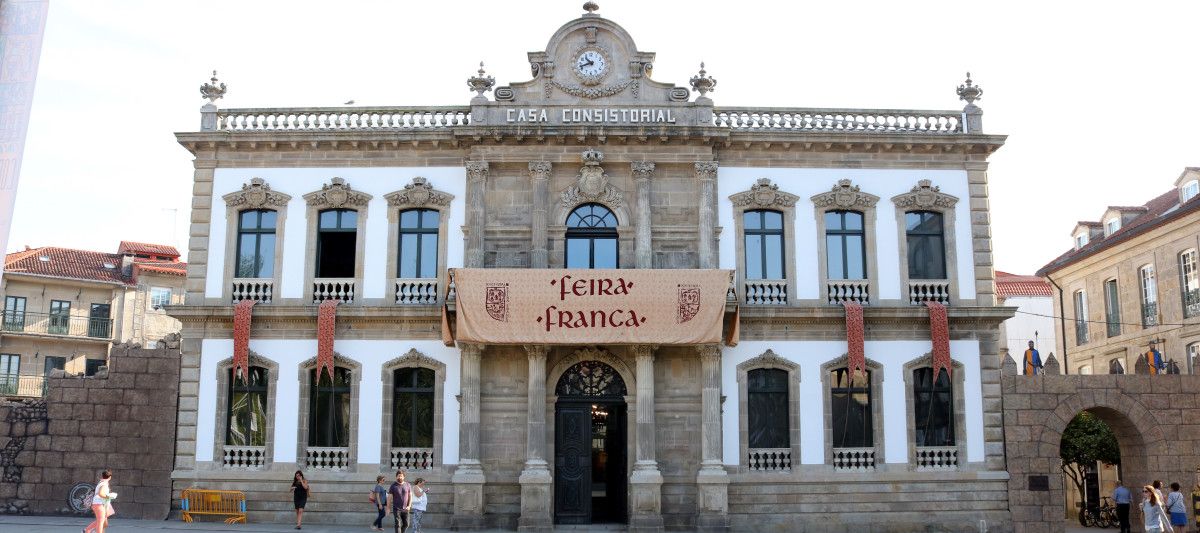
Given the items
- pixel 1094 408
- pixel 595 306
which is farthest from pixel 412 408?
pixel 1094 408

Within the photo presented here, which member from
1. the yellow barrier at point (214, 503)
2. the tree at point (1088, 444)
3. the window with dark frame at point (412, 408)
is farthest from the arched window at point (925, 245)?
the yellow barrier at point (214, 503)

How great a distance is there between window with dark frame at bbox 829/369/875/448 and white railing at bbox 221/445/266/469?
13760 mm

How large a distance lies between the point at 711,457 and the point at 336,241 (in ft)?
34.6

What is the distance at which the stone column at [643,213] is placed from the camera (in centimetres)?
2445

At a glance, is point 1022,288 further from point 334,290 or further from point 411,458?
point 334,290

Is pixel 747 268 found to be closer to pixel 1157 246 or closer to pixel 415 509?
pixel 415 509

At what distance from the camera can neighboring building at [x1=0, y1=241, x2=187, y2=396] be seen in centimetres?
4353

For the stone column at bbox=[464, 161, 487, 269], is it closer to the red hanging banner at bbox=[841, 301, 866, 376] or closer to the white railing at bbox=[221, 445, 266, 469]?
the white railing at bbox=[221, 445, 266, 469]

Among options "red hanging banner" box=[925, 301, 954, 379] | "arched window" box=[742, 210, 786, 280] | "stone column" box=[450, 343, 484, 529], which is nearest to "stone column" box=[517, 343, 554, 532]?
"stone column" box=[450, 343, 484, 529]

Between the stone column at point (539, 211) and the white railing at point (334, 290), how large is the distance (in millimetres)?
4493

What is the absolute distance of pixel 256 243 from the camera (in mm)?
25438

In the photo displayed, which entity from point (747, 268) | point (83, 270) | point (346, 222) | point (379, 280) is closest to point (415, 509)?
point (379, 280)

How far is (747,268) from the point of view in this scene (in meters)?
25.1

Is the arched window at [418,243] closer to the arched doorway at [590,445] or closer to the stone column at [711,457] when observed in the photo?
the arched doorway at [590,445]
